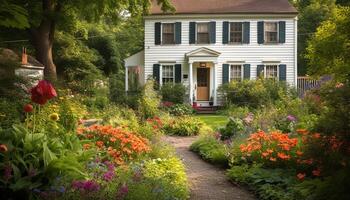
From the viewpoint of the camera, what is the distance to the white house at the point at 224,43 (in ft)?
90.1

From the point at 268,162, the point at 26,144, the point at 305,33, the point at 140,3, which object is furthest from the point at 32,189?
the point at 305,33

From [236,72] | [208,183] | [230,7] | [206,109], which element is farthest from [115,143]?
[230,7]

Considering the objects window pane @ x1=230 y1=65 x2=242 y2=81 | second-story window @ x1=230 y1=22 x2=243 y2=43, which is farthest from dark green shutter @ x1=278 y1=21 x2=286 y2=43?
window pane @ x1=230 y1=65 x2=242 y2=81

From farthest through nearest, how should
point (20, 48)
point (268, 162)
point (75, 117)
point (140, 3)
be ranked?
1. point (20, 48)
2. point (140, 3)
3. point (75, 117)
4. point (268, 162)

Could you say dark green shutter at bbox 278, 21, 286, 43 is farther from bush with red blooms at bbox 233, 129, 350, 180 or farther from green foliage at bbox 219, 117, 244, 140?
bush with red blooms at bbox 233, 129, 350, 180

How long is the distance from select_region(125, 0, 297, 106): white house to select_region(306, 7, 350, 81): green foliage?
1324 centimetres

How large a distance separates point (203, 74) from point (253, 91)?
4831 mm

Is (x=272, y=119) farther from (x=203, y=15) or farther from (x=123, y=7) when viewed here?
(x=203, y=15)

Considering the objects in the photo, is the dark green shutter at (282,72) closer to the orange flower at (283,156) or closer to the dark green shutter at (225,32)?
the dark green shutter at (225,32)

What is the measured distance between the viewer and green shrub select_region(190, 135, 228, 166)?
390 inches

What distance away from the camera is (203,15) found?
90.3 ft

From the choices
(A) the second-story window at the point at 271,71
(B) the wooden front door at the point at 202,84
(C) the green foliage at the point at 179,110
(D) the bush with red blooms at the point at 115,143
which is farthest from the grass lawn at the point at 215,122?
(D) the bush with red blooms at the point at 115,143

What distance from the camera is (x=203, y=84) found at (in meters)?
28.2

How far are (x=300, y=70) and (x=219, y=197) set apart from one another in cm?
3636
